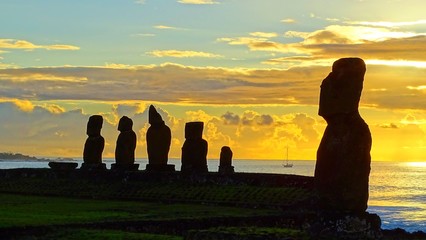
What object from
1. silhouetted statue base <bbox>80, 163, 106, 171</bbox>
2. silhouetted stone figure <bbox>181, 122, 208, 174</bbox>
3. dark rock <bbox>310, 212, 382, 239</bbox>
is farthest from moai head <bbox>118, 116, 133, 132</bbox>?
dark rock <bbox>310, 212, 382, 239</bbox>

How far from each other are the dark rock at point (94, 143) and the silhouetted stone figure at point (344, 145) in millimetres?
25261

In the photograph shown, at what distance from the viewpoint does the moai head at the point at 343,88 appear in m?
27.5

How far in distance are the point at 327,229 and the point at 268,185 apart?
626 inches

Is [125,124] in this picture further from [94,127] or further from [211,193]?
[211,193]

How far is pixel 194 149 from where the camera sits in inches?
1829

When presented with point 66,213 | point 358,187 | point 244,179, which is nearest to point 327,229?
point 358,187

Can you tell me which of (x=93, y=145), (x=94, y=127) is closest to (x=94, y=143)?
(x=93, y=145)

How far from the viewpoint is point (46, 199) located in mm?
43031

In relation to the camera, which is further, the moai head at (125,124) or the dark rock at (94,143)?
the dark rock at (94,143)

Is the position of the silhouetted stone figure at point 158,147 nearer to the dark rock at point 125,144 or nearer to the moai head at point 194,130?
the moai head at point 194,130

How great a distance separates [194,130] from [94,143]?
25.5 ft

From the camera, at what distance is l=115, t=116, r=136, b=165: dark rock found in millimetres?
49844

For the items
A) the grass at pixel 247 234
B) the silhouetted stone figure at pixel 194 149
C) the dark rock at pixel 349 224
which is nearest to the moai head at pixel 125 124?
the silhouetted stone figure at pixel 194 149

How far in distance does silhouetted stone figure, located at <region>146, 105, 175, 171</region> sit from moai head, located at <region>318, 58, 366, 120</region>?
68.5 ft
